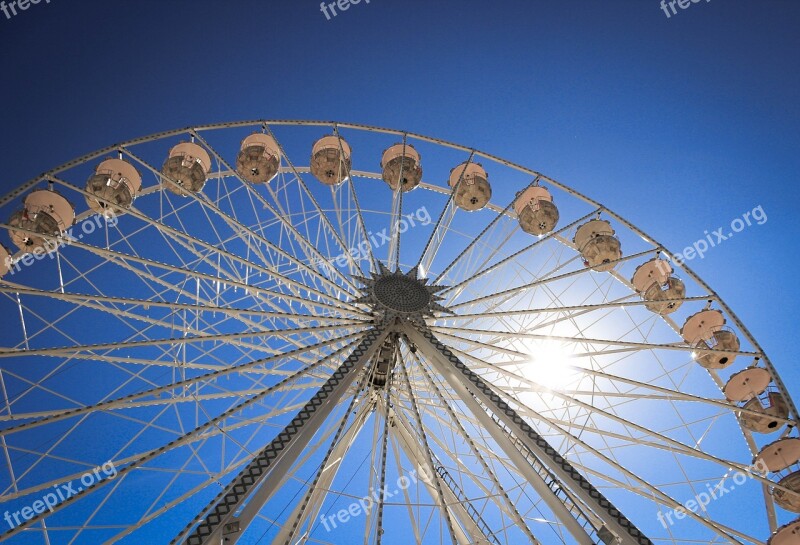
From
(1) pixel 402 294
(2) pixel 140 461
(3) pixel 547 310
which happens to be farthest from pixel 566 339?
(2) pixel 140 461

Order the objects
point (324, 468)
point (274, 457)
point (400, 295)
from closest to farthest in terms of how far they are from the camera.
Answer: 1. point (274, 457)
2. point (324, 468)
3. point (400, 295)

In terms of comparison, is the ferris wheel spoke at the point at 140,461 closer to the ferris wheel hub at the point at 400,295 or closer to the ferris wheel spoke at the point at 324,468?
the ferris wheel spoke at the point at 324,468

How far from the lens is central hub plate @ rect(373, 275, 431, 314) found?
35.3 feet

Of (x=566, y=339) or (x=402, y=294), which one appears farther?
(x=402, y=294)

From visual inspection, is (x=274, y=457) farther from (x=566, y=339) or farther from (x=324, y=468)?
(x=566, y=339)

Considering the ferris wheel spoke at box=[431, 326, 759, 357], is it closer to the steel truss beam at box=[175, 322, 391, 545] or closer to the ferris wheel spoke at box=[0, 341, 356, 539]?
the steel truss beam at box=[175, 322, 391, 545]

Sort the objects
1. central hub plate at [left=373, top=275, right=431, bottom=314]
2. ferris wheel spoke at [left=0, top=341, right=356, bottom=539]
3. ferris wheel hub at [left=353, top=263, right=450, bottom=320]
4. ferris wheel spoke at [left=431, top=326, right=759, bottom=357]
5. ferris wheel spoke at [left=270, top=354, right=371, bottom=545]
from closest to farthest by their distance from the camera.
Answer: ferris wheel spoke at [left=0, top=341, right=356, bottom=539], ferris wheel spoke at [left=270, top=354, right=371, bottom=545], ferris wheel spoke at [left=431, top=326, right=759, bottom=357], ferris wheel hub at [left=353, top=263, right=450, bottom=320], central hub plate at [left=373, top=275, right=431, bottom=314]

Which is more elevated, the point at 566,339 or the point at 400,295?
the point at 400,295

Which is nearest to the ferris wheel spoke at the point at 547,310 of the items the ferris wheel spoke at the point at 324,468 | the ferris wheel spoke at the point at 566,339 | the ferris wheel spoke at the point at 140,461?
the ferris wheel spoke at the point at 566,339

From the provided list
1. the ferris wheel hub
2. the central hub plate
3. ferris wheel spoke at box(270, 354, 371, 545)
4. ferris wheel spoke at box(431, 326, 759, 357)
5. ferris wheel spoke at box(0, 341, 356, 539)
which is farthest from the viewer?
the central hub plate

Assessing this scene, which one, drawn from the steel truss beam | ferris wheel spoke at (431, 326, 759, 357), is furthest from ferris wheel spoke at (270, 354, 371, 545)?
ferris wheel spoke at (431, 326, 759, 357)

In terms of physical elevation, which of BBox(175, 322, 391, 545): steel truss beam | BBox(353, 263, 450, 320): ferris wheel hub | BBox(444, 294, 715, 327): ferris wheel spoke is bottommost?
BBox(175, 322, 391, 545): steel truss beam

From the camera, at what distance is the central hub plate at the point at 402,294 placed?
1075 centimetres

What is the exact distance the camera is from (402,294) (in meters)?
11.1
